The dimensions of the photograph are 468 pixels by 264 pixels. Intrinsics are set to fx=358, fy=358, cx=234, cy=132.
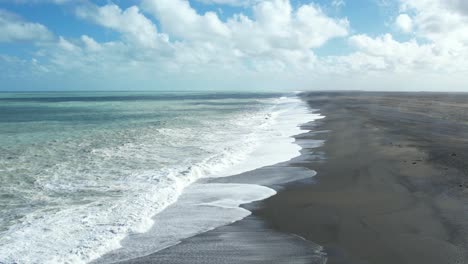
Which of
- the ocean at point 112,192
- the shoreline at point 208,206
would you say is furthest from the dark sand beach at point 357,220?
the ocean at point 112,192

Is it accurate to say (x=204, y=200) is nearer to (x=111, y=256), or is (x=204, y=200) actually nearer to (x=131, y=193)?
(x=131, y=193)

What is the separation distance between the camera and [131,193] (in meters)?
9.76

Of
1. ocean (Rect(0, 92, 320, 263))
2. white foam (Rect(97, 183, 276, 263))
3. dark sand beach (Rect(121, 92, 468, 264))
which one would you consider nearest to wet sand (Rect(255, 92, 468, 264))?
dark sand beach (Rect(121, 92, 468, 264))

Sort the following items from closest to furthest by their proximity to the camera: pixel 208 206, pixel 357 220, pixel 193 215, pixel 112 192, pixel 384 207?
pixel 357 220
pixel 193 215
pixel 384 207
pixel 208 206
pixel 112 192

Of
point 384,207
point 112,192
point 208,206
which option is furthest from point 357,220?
point 112,192

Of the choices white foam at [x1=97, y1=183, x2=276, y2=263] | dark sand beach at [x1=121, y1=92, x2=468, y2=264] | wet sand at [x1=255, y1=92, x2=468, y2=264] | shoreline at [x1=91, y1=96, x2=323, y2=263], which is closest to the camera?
dark sand beach at [x1=121, y1=92, x2=468, y2=264]

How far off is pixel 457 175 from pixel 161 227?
9.39 m

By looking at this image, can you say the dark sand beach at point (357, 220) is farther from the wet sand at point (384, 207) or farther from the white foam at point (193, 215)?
the white foam at point (193, 215)

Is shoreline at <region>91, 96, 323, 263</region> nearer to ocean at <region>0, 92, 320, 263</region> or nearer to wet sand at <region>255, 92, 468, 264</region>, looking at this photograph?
ocean at <region>0, 92, 320, 263</region>

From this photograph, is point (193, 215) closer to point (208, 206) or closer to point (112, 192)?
point (208, 206)

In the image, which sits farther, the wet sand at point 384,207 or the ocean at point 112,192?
the ocean at point 112,192

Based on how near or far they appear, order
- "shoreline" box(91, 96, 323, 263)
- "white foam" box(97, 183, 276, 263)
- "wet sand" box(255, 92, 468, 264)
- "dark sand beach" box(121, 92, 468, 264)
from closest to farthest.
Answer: "dark sand beach" box(121, 92, 468, 264) < "wet sand" box(255, 92, 468, 264) < "white foam" box(97, 183, 276, 263) < "shoreline" box(91, 96, 323, 263)

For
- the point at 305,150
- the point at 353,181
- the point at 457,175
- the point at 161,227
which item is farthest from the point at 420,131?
the point at 161,227

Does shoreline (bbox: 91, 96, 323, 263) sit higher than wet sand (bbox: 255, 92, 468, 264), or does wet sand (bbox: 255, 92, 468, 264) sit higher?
wet sand (bbox: 255, 92, 468, 264)
